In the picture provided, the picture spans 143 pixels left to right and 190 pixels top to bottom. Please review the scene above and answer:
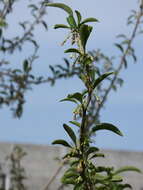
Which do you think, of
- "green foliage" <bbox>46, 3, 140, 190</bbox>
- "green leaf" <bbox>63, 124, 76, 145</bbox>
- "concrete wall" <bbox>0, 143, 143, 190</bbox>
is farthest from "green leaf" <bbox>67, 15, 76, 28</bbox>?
"concrete wall" <bbox>0, 143, 143, 190</bbox>

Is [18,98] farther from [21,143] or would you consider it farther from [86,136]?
[21,143]

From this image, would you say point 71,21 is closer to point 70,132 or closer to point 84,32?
point 84,32

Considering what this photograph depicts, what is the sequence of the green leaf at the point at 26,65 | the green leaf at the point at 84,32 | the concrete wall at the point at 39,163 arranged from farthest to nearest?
1. the concrete wall at the point at 39,163
2. the green leaf at the point at 26,65
3. the green leaf at the point at 84,32

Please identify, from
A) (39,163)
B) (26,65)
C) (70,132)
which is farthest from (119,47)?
(39,163)

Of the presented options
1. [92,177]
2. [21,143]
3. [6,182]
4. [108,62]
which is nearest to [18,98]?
[108,62]

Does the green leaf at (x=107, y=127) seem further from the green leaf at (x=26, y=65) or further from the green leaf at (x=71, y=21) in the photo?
the green leaf at (x=26, y=65)

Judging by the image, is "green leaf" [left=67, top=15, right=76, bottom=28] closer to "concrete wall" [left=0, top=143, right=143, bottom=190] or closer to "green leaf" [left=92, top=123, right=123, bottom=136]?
"green leaf" [left=92, top=123, right=123, bottom=136]

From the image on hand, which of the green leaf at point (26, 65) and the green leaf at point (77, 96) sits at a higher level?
the green leaf at point (26, 65)

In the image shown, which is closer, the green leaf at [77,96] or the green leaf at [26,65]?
the green leaf at [77,96]

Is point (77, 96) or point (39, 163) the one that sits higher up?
point (39, 163)

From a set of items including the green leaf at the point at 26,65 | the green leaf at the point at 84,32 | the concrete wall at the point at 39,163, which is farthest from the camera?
the concrete wall at the point at 39,163

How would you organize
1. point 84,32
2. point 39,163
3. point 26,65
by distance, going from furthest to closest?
point 39,163, point 26,65, point 84,32

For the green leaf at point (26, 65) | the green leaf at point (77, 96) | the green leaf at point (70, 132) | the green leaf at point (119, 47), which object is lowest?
the green leaf at point (70, 132)

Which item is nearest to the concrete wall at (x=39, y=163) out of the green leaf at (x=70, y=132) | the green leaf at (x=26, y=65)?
the green leaf at (x=26, y=65)
